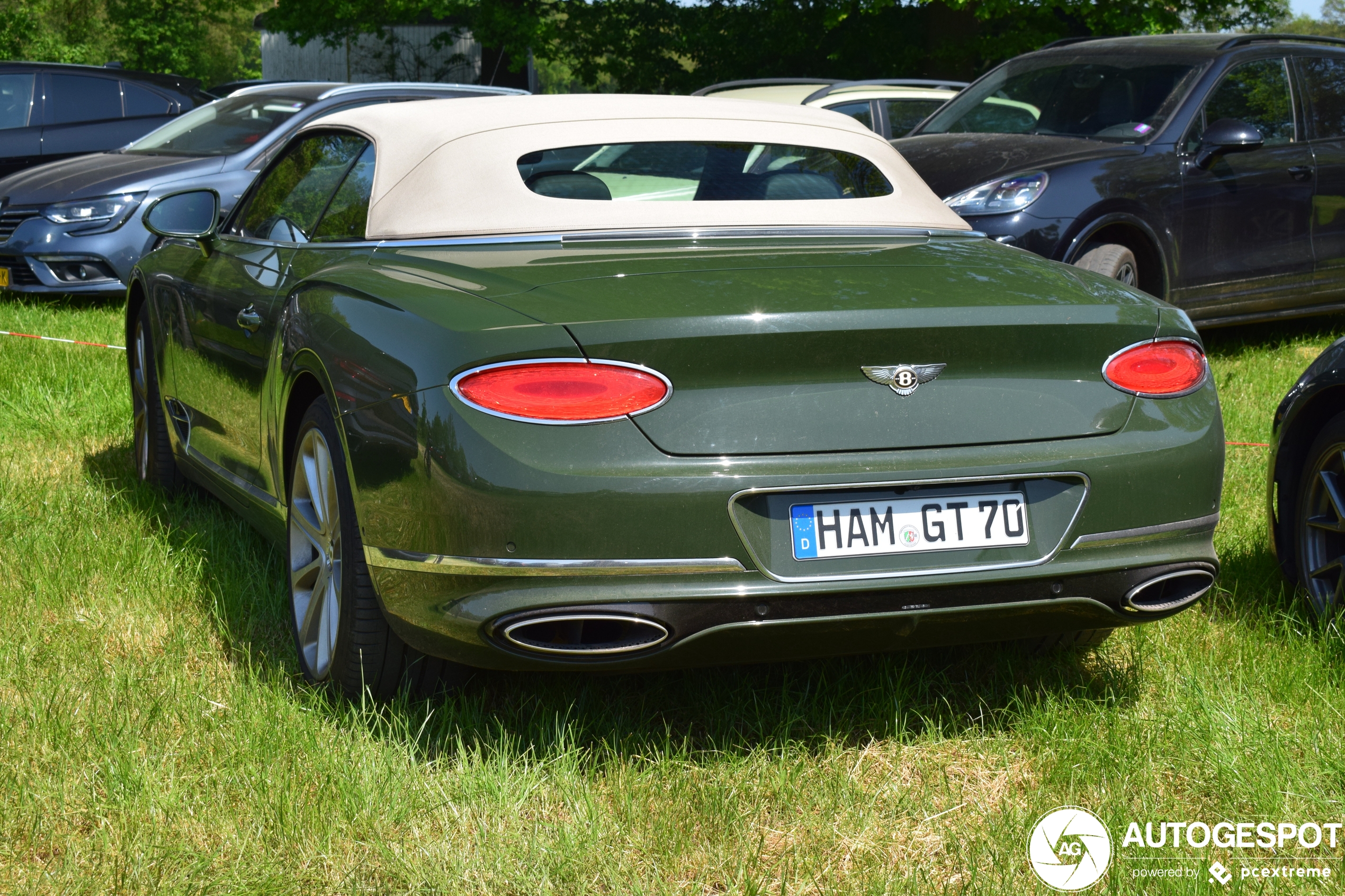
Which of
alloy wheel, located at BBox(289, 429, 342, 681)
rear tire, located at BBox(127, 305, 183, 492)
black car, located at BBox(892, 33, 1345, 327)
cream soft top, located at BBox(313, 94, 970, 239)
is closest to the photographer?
alloy wheel, located at BBox(289, 429, 342, 681)

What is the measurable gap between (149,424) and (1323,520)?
158 inches

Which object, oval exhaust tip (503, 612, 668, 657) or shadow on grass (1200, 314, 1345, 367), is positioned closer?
oval exhaust tip (503, 612, 668, 657)

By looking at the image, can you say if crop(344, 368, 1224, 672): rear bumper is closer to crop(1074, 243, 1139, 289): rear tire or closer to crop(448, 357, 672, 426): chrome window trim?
crop(448, 357, 672, 426): chrome window trim

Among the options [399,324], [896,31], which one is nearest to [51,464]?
[399,324]

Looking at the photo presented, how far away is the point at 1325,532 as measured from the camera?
3791 millimetres

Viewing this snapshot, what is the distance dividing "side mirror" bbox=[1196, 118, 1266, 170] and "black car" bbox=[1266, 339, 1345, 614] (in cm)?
418

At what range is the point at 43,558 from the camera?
169 inches

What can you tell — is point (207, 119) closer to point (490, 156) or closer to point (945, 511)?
point (490, 156)

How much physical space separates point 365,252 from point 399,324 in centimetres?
73

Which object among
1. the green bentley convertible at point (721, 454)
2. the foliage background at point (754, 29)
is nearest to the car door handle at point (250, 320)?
the green bentley convertible at point (721, 454)

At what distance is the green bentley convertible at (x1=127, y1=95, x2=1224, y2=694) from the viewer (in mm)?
2617

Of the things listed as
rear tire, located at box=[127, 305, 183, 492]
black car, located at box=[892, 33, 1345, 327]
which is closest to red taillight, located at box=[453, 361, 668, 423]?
rear tire, located at box=[127, 305, 183, 492]

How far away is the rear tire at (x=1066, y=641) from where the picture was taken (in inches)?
142

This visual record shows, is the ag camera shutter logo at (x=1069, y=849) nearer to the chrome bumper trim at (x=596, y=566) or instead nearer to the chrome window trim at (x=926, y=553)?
the chrome window trim at (x=926, y=553)
